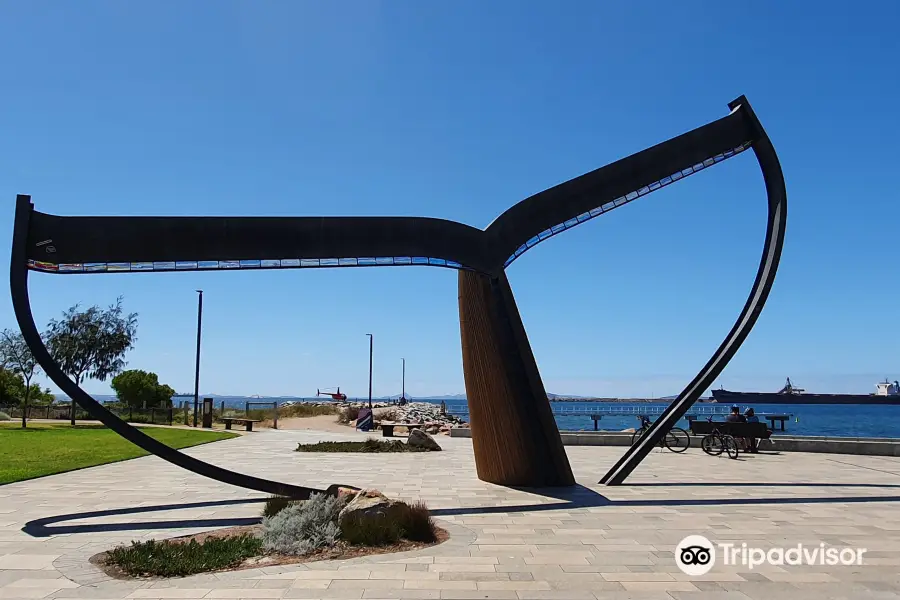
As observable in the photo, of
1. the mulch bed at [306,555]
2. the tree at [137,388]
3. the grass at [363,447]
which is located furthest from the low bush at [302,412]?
the mulch bed at [306,555]

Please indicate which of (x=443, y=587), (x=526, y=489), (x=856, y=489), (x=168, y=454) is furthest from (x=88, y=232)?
(x=856, y=489)

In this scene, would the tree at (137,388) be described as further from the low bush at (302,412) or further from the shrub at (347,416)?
the shrub at (347,416)

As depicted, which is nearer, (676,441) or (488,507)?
(488,507)

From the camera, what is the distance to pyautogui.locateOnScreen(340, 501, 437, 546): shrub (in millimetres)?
7855

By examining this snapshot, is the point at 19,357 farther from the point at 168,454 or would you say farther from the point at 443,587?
the point at 443,587

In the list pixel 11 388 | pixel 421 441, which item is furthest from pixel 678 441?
pixel 11 388

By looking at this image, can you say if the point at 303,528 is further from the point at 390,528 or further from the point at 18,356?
the point at 18,356

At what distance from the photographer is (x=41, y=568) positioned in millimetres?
6809

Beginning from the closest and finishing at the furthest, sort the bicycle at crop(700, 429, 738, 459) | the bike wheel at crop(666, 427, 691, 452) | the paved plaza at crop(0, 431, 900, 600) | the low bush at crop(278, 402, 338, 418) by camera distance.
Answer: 1. the paved plaza at crop(0, 431, 900, 600)
2. the bicycle at crop(700, 429, 738, 459)
3. the bike wheel at crop(666, 427, 691, 452)
4. the low bush at crop(278, 402, 338, 418)

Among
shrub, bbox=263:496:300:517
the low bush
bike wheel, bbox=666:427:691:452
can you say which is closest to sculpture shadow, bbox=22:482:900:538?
shrub, bbox=263:496:300:517

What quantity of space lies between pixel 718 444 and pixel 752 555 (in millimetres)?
14592

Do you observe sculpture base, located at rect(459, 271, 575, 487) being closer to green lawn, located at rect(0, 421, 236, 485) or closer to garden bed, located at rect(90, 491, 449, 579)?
garden bed, located at rect(90, 491, 449, 579)

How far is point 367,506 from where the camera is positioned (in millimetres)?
8477

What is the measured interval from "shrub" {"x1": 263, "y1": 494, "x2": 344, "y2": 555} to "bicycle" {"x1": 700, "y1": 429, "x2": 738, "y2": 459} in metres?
14.7
